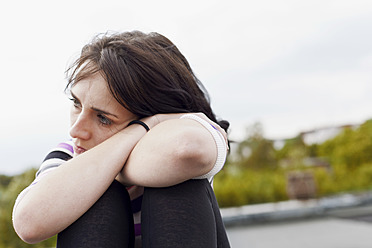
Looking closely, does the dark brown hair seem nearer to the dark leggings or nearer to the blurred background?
the dark leggings

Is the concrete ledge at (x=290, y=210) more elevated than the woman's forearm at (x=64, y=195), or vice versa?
the woman's forearm at (x=64, y=195)

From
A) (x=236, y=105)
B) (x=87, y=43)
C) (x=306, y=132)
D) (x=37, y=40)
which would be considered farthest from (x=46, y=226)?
(x=306, y=132)

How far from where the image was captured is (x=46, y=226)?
902mm

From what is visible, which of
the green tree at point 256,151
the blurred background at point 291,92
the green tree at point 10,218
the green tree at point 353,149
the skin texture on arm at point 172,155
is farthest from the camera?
the green tree at point 353,149

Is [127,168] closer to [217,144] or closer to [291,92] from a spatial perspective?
[217,144]

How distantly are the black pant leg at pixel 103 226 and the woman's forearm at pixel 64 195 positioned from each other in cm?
2

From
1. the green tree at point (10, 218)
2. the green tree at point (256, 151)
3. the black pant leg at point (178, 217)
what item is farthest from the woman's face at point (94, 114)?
the green tree at point (256, 151)

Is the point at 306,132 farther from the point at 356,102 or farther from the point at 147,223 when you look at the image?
the point at 147,223

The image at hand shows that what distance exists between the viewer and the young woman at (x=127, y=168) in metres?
0.90

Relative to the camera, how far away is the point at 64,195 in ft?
2.97

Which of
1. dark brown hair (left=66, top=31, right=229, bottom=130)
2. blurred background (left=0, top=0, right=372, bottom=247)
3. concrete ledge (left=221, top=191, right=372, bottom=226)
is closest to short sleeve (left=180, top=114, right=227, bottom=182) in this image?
dark brown hair (left=66, top=31, right=229, bottom=130)

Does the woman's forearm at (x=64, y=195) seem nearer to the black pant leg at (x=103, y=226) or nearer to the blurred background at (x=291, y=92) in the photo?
the black pant leg at (x=103, y=226)

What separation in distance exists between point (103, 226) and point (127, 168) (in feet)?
0.47

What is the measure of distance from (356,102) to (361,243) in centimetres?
766
